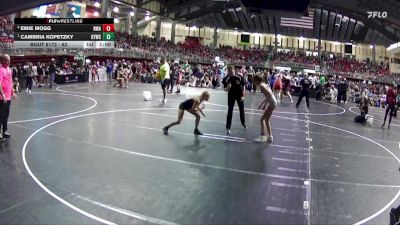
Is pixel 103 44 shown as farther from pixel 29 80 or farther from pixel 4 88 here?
pixel 4 88

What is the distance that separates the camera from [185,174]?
6.54 metres

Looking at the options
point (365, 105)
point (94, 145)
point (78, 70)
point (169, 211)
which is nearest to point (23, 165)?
point (94, 145)

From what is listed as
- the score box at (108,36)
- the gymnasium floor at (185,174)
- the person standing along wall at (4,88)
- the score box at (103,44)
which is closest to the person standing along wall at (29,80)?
the score box at (103,44)

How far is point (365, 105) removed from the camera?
16.2 metres

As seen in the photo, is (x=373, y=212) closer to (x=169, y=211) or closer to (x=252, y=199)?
(x=252, y=199)

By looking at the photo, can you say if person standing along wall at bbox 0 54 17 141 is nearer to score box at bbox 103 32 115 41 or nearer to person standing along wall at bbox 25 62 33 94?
score box at bbox 103 32 115 41

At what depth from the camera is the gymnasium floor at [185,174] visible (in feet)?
16.3

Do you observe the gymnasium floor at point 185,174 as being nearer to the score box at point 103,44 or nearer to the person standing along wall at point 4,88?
the person standing along wall at point 4,88

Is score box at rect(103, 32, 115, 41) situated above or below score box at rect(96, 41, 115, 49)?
above

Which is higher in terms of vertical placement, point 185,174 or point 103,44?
point 103,44

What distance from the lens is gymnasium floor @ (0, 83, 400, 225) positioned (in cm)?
495
